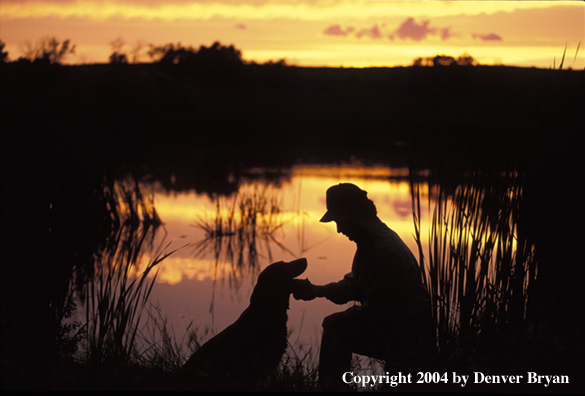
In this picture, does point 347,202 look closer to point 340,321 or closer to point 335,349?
point 340,321

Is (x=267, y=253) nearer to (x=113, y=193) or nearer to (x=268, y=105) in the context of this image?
(x=113, y=193)

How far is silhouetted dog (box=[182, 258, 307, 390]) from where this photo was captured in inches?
148

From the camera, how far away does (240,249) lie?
411 inches

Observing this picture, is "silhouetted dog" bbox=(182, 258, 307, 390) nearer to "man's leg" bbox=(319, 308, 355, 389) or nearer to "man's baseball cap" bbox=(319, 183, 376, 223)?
"man's leg" bbox=(319, 308, 355, 389)

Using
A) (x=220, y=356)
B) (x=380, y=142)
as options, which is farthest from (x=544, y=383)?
(x=380, y=142)

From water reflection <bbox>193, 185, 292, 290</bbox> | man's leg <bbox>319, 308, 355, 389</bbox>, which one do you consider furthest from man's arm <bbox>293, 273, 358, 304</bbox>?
water reflection <bbox>193, 185, 292, 290</bbox>

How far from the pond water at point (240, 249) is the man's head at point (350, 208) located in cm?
155

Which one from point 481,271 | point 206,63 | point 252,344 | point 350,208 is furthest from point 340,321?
point 206,63

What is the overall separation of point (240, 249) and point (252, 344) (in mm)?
6545

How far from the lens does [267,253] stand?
33.8 feet

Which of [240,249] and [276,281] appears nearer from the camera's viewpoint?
[276,281]

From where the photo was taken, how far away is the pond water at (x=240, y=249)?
7.16m

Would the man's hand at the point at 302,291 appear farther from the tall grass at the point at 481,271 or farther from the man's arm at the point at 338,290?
the tall grass at the point at 481,271

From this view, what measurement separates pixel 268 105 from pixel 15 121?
36167mm
